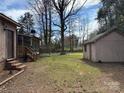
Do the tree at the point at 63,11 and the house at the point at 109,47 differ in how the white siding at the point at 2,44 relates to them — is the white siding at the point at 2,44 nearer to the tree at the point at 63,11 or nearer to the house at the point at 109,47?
the house at the point at 109,47

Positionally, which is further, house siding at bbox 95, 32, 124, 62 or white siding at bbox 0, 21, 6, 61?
house siding at bbox 95, 32, 124, 62

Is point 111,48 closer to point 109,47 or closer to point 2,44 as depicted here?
point 109,47

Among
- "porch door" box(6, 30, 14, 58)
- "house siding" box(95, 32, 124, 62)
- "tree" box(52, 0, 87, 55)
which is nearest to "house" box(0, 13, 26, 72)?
"porch door" box(6, 30, 14, 58)

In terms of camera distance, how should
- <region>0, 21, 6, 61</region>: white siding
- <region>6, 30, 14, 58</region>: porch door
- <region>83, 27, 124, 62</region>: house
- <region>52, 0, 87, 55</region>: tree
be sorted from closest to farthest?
<region>0, 21, 6, 61</region>: white siding
<region>6, 30, 14, 58</region>: porch door
<region>83, 27, 124, 62</region>: house
<region>52, 0, 87, 55</region>: tree

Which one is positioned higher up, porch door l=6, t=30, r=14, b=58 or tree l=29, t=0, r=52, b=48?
tree l=29, t=0, r=52, b=48

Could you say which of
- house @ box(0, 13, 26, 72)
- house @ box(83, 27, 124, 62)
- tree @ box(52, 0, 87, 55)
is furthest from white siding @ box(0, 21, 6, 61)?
tree @ box(52, 0, 87, 55)

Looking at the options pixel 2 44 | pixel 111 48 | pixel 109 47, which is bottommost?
pixel 111 48

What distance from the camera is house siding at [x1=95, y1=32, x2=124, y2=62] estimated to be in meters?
24.7

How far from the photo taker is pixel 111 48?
2483cm

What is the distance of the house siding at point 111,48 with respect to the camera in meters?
24.7

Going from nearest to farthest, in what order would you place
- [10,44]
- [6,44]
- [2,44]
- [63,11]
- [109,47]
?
[2,44] → [6,44] → [10,44] → [109,47] → [63,11]

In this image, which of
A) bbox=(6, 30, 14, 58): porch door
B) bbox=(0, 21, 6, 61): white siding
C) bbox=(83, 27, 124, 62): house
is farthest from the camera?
bbox=(83, 27, 124, 62): house

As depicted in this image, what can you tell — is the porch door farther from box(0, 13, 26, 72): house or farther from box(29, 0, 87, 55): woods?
box(29, 0, 87, 55): woods

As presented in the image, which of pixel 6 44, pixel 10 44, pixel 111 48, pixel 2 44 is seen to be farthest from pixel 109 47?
pixel 2 44
